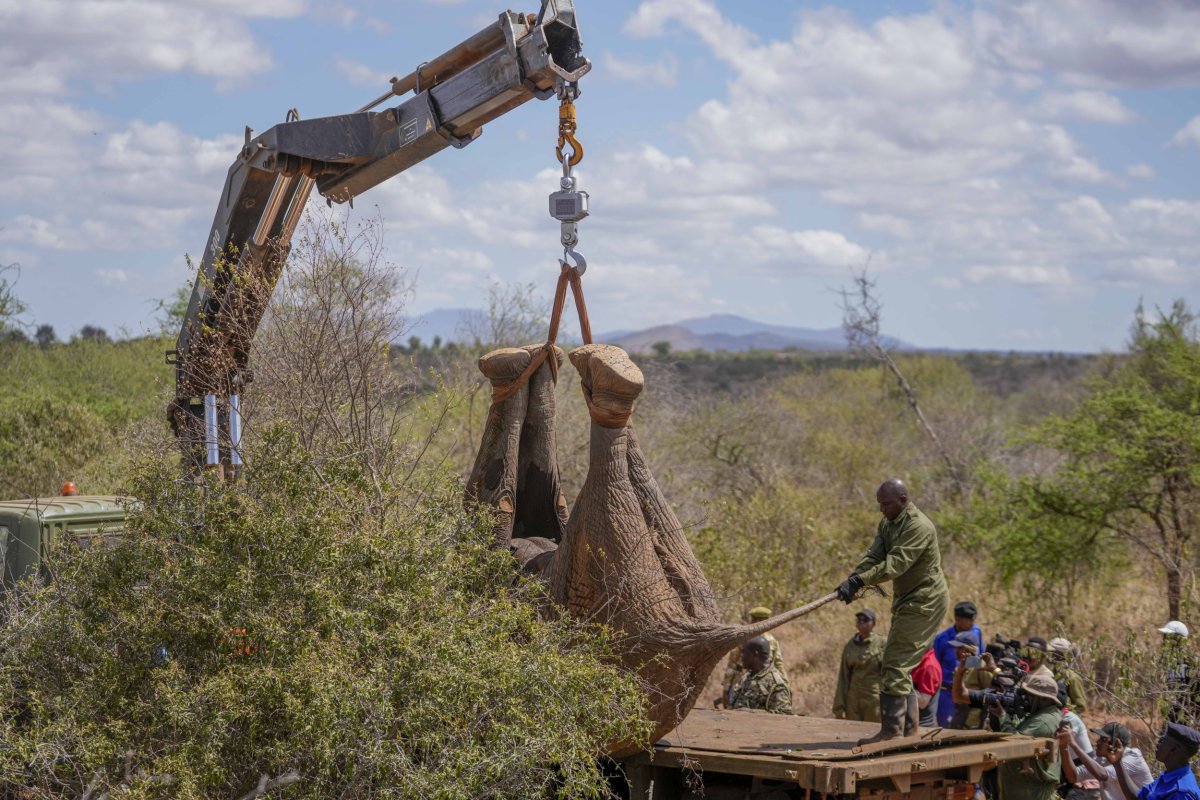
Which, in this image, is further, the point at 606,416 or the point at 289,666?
the point at 606,416

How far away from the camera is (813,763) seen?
682 centimetres

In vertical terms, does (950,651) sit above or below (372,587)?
below

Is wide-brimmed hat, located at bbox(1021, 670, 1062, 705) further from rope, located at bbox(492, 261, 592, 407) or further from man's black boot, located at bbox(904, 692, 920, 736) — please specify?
rope, located at bbox(492, 261, 592, 407)

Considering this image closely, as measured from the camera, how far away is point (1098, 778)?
8.73 m

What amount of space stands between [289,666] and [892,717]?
11.5ft

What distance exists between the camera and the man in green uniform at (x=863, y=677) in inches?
403

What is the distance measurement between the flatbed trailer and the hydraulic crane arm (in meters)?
3.34

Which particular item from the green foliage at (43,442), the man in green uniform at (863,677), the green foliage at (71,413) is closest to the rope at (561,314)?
the man in green uniform at (863,677)

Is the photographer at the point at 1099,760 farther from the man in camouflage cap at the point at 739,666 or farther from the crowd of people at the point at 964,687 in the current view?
the man in camouflage cap at the point at 739,666

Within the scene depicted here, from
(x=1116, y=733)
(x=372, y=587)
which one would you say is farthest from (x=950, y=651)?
(x=372, y=587)

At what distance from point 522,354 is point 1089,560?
1031 centimetres

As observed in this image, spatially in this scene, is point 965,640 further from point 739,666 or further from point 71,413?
point 71,413

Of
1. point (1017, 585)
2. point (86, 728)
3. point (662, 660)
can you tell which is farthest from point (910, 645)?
point (1017, 585)

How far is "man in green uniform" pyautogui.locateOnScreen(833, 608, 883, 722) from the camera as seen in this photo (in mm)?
10227
